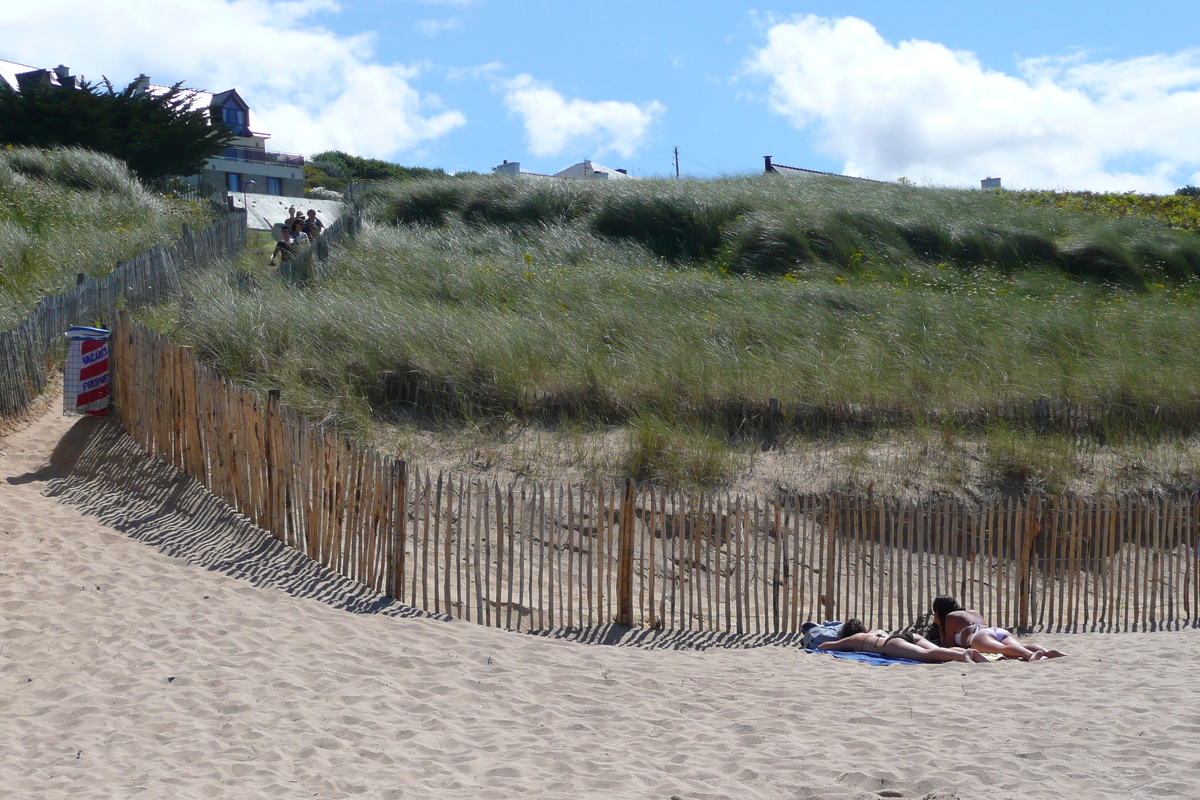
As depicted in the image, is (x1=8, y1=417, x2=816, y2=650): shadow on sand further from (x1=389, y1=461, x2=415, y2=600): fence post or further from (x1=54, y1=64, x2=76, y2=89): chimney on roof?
(x1=54, y1=64, x2=76, y2=89): chimney on roof

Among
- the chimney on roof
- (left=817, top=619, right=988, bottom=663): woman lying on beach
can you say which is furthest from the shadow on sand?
the chimney on roof

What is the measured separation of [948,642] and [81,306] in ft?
32.3

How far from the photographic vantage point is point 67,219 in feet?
52.1

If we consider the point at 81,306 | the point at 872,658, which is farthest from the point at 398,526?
the point at 81,306

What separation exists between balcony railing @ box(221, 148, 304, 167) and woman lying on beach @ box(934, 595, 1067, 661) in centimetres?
4184

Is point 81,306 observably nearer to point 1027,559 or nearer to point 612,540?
point 612,540

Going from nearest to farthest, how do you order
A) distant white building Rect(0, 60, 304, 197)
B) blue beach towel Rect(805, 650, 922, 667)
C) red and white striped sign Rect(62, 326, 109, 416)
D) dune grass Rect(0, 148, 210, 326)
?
blue beach towel Rect(805, 650, 922, 667)
red and white striped sign Rect(62, 326, 109, 416)
dune grass Rect(0, 148, 210, 326)
distant white building Rect(0, 60, 304, 197)

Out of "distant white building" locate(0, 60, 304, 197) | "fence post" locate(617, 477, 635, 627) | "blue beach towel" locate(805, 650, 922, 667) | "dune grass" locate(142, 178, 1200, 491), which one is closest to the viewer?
"blue beach towel" locate(805, 650, 922, 667)

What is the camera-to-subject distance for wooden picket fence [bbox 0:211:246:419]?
29.6ft

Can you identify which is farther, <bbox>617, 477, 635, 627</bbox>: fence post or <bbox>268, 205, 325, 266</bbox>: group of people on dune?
<bbox>268, 205, 325, 266</bbox>: group of people on dune

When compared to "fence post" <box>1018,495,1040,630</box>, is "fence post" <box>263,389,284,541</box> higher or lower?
higher

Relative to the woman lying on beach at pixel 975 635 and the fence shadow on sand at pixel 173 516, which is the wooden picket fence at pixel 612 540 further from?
the woman lying on beach at pixel 975 635

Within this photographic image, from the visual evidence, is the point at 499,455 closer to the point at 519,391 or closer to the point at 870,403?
the point at 519,391

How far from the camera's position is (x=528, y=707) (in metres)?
4.93
